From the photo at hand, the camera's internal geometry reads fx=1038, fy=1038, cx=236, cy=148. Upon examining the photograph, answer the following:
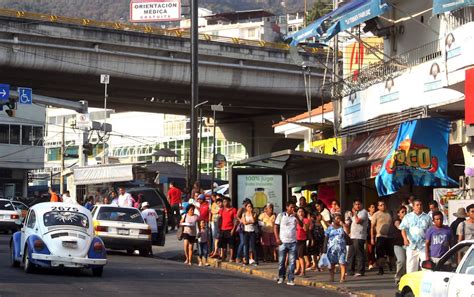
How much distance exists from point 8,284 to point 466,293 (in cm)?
947

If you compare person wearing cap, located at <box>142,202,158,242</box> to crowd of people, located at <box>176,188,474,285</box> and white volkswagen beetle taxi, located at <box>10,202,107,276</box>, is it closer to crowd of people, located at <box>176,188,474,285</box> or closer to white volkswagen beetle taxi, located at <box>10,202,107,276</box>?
crowd of people, located at <box>176,188,474,285</box>

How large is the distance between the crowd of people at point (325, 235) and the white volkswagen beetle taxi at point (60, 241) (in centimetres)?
417

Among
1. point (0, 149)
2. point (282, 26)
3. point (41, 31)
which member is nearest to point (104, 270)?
point (41, 31)

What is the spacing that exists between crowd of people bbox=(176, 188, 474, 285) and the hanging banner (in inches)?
29.7

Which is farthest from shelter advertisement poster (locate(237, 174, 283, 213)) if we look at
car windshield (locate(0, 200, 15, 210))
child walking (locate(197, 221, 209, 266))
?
car windshield (locate(0, 200, 15, 210))

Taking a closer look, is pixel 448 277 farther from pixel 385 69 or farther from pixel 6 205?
pixel 6 205

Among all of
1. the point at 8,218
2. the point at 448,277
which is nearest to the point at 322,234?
the point at 448,277

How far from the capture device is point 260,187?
3053cm

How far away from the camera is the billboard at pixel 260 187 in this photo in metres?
30.4

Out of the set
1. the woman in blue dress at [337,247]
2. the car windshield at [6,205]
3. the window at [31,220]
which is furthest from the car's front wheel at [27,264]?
the car windshield at [6,205]

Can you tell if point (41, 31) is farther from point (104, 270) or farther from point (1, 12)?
point (104, 270)

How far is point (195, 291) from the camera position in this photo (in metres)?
20.0

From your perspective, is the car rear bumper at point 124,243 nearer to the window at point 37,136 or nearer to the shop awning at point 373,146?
the shop awning at point 373,146

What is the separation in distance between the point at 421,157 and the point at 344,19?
16.8 ft
